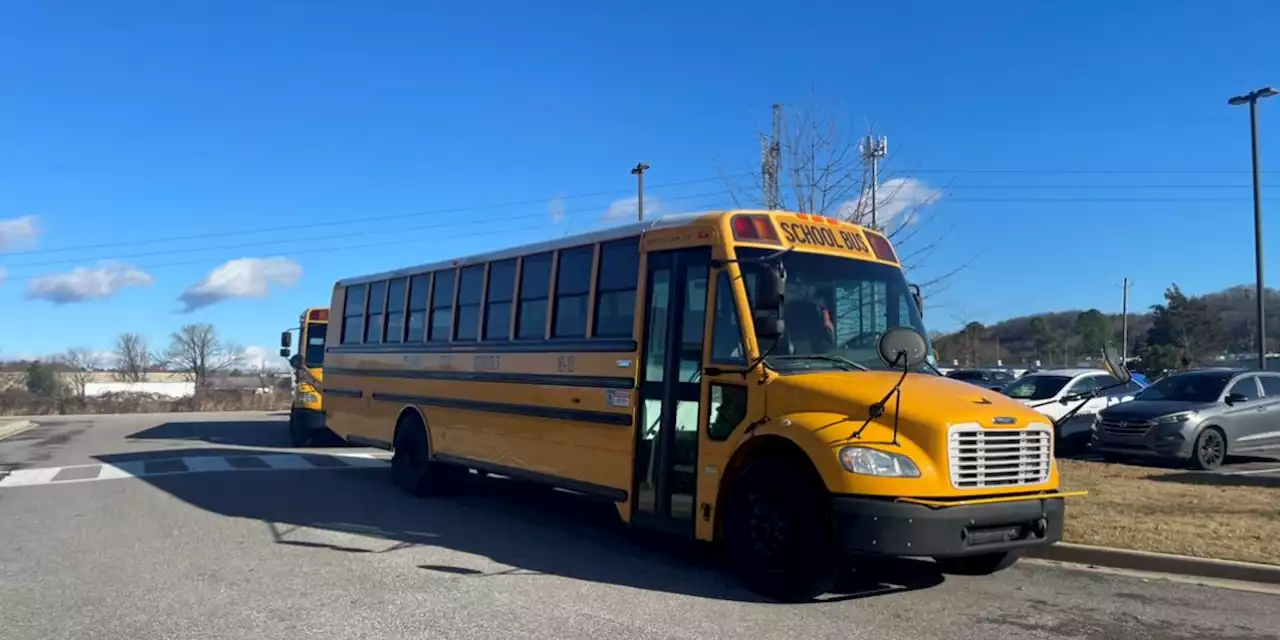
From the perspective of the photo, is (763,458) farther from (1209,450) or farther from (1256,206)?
(1256,206)

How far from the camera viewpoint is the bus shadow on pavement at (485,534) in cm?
764

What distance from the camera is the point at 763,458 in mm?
6980

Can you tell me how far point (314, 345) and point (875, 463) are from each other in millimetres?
17757

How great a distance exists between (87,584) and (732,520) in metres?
4.98

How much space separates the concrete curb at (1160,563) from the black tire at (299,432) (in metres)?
16.2

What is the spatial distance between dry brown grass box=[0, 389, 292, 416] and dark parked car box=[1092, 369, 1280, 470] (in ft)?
122

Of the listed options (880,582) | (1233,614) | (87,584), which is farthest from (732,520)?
(87,584)

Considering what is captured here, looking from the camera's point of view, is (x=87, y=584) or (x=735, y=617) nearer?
(x=735, y=617)

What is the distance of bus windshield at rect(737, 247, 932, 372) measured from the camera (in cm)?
732

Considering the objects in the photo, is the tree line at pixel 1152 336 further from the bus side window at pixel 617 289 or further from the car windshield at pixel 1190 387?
the bus side window at pixel 617 289

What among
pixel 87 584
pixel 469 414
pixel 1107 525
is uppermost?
pixel 469 414

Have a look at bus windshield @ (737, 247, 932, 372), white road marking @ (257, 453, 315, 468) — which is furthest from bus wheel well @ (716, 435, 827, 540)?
white road marking @ (257, 453, 315, 468)

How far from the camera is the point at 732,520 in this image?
278 inches

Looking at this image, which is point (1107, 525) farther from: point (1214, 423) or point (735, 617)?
point (1214, 423)
